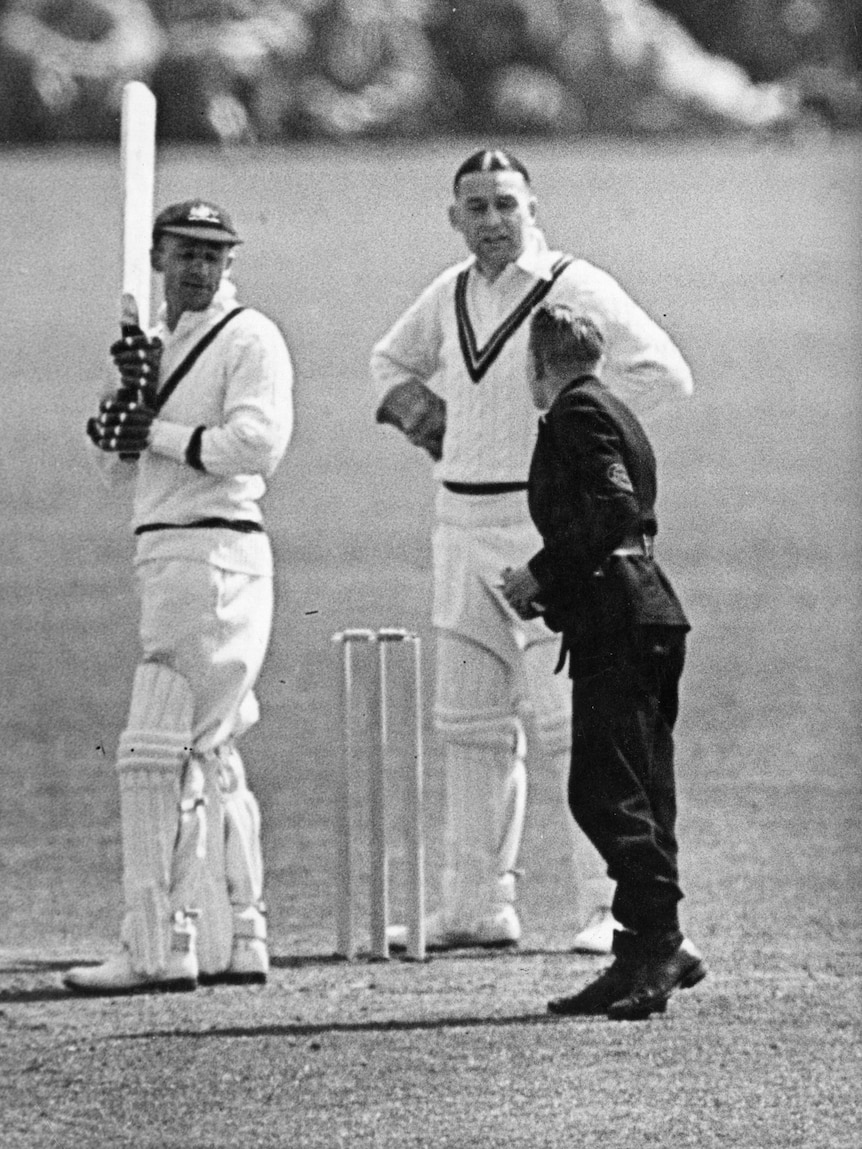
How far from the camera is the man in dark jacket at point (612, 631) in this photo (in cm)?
561

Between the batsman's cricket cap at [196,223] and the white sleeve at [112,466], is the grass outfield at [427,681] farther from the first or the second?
the batsman's cricket cap at [196,223]

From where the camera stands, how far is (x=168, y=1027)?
570 centimetres

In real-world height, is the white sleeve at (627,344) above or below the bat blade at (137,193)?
below

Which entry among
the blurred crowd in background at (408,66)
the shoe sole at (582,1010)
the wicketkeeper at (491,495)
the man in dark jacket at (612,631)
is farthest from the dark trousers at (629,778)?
the blurred crowd in background at (408,66)

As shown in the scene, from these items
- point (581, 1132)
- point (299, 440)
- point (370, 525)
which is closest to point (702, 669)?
point (370, 525)

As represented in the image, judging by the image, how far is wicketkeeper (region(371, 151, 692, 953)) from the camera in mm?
6547

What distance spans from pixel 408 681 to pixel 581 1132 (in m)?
1.90

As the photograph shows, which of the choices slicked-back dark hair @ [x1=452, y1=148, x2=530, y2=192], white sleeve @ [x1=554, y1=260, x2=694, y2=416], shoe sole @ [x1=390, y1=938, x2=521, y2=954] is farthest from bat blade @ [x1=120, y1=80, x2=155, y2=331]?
shoe sole @ [x1=390, y1=938, x2=521, y2=954]

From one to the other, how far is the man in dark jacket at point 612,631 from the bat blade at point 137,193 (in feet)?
3.17

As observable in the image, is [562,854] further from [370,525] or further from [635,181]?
[635,181]

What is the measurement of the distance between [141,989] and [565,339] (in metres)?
1.54

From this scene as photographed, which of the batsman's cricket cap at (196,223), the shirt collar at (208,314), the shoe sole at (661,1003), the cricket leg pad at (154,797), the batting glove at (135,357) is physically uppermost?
the batsman's cricket cap at (196,223)

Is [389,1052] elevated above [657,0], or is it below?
below

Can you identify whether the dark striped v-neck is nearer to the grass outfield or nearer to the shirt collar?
the shirt collar
